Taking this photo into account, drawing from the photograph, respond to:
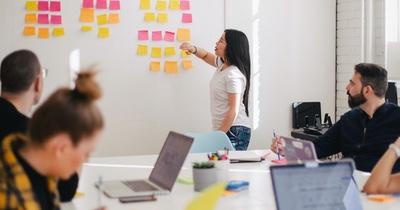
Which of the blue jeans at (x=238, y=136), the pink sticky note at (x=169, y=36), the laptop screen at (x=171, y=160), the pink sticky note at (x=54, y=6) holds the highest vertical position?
the pink sticky note at (x=54, y=6)

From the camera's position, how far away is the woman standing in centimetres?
387

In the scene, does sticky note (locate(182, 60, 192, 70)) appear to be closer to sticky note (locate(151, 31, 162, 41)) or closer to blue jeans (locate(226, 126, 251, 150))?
sticky note (locate(151, 31, 162, 41))

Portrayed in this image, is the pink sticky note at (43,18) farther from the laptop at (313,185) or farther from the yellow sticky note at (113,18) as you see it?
the laptop at (313,185)

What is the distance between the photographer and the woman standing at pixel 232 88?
3865 millimetres

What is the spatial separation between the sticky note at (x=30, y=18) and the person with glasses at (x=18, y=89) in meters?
1.76

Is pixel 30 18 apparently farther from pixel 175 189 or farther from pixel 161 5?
pixel 175 189

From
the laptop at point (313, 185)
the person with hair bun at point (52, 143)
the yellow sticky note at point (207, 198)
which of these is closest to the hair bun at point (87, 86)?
the person with hair bun at point (52, 143)

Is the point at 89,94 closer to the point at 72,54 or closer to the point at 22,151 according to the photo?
the point at 22,151

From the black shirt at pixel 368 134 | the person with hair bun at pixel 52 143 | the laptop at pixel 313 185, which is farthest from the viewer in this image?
the black shirt at pixel 368 134

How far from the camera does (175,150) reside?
2.35m

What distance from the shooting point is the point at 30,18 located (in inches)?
157

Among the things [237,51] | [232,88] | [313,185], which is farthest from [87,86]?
[237,51]

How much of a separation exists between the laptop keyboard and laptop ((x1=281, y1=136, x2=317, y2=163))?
58 centimetres

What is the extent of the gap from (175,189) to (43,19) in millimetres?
2229
